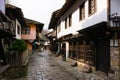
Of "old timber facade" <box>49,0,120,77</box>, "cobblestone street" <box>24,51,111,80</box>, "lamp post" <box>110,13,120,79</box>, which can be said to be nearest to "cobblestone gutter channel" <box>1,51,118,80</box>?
"cobblestone street" <box>24,51,111,80</box>

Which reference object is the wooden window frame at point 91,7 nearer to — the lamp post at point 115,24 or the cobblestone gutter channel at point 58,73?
the lamp post at point 115,24

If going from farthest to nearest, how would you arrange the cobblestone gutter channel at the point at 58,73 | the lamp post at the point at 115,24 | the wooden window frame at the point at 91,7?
1. the wooden window frame at the point at 91,7
2. the cobblestone gutter channel at the point at 58,73
3. the lamp post at the point at 115,24

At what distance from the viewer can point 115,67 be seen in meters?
10.1

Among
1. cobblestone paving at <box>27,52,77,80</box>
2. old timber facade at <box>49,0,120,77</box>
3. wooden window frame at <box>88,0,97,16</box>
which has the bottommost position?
cobblestone paving at <box>27,52,77,80</box>

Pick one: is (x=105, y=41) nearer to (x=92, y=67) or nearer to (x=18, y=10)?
(x=92, y=67)

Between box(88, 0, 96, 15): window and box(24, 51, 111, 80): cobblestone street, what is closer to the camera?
box(24, 51, 111, 80): cobblestone street

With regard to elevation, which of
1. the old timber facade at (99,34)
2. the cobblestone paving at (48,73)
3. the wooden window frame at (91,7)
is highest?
the wooden window frame at (91,7)

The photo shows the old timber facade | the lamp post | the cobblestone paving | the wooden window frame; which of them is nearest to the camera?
the lamp post

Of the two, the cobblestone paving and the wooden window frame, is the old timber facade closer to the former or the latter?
the wooden window frame

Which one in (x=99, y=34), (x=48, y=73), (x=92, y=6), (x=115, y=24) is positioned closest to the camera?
(x=115, y=24)

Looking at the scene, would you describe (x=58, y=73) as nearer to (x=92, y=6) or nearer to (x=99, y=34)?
(x=99, y=34)

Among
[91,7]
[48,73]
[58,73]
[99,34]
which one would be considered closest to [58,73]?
[58,73]

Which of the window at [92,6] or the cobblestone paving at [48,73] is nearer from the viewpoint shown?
the cobblestone paving at [48,73]

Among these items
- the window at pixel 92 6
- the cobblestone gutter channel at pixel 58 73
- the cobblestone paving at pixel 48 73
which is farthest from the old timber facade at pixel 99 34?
the cobblestone paving at pixel 48 73
